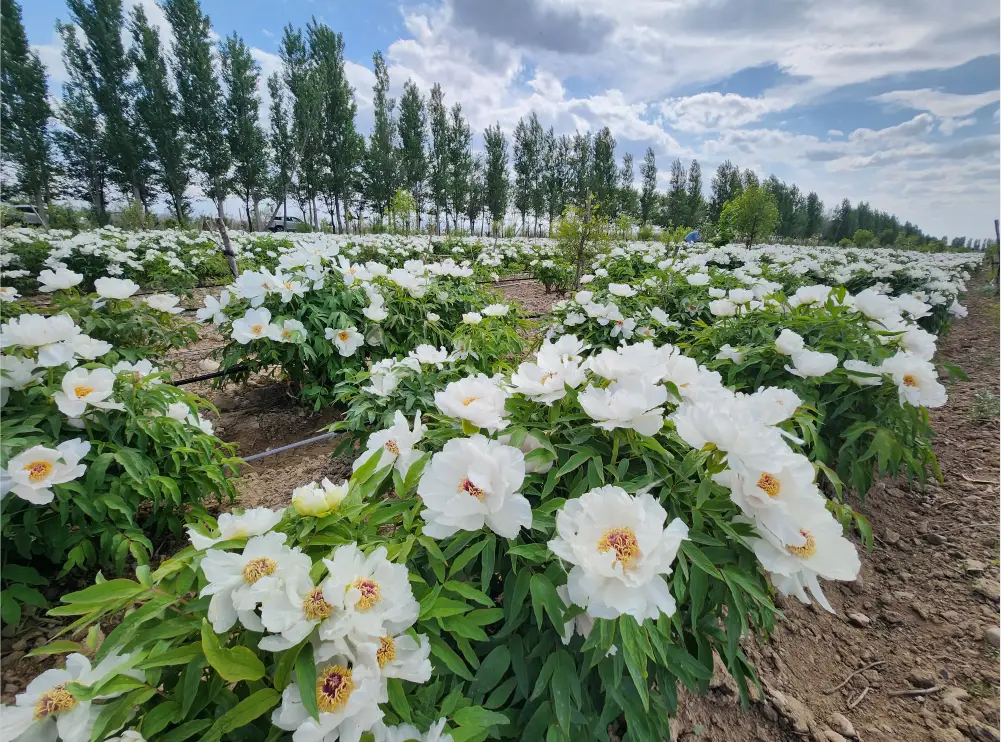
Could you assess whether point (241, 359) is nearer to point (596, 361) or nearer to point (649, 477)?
point (596, 361)

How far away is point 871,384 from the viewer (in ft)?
5.49

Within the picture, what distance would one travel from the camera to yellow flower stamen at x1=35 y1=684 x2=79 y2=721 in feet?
2.10

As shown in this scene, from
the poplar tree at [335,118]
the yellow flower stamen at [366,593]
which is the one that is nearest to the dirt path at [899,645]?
the yellow flower stamen at [366,593]

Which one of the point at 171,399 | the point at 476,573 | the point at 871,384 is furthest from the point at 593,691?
the point at 171,399

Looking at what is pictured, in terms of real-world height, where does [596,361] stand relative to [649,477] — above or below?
above

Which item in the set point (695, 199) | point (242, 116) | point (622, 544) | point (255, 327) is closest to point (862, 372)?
point (622, 544)

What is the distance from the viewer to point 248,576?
0.66 meters

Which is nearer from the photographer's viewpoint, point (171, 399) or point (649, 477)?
point (649, 477)

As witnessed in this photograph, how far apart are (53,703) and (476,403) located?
768 mm

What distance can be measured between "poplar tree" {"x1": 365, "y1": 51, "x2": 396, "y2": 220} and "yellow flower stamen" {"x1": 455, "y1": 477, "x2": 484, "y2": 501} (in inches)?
1107

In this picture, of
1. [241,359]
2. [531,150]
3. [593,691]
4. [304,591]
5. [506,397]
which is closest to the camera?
[304,591]

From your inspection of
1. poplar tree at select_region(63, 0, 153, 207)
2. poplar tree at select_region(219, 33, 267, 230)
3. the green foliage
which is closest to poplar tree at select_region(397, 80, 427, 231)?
poplar tree at select_region(219, 33, 267, 230)

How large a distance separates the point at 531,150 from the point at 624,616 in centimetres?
3787

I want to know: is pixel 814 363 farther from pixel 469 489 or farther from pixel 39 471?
pixel 39 471
